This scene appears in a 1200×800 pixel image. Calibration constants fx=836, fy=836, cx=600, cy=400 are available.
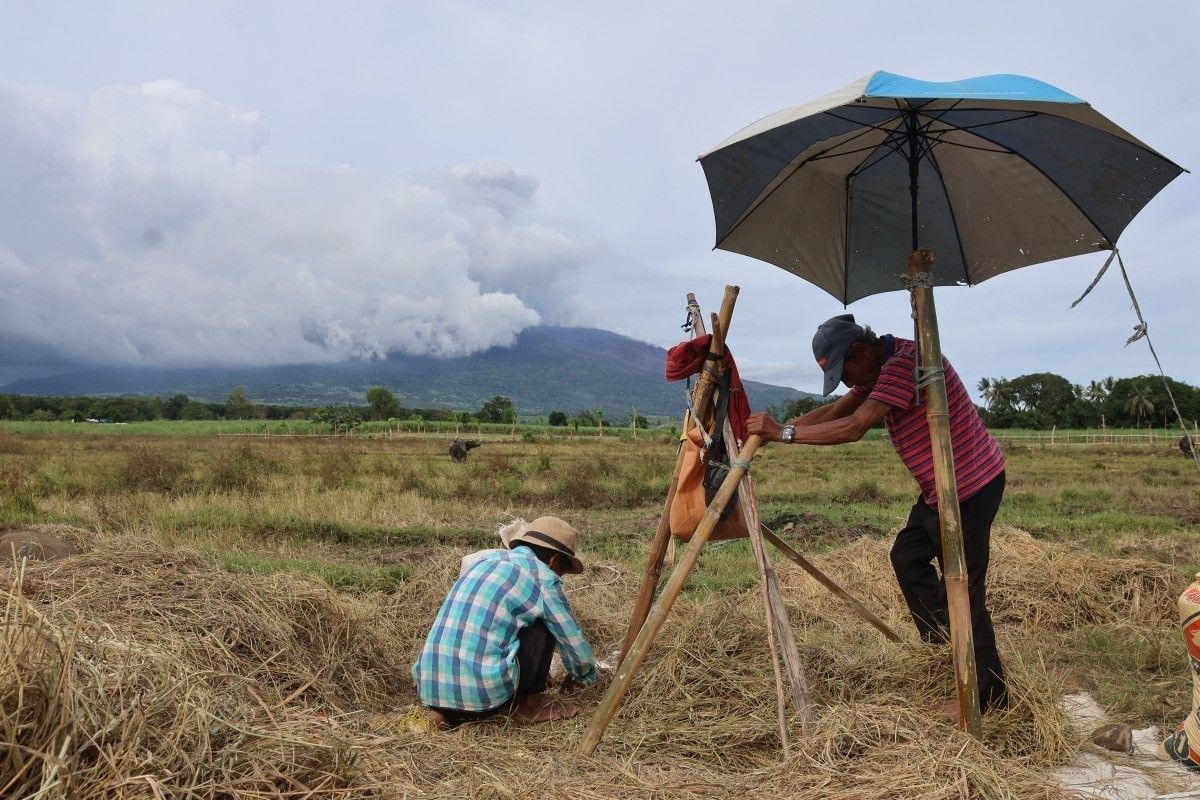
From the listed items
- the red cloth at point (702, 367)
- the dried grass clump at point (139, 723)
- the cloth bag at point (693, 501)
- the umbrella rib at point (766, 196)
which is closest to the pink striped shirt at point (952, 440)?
the red cloth at point (702, 367)

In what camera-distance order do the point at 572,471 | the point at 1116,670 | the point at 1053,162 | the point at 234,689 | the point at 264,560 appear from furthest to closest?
1. the point at 572,471
2. the point at 264,560
3. the point at 1116,670
4. the point at 1053,162
5. the point at 234,689

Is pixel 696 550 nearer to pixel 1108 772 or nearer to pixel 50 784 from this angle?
pixel 1108 772

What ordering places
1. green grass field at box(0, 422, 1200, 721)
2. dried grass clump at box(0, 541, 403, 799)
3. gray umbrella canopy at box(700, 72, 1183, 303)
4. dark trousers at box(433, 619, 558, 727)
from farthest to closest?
green grass field at box(0, 422, 1200, 721)
dark trousers at box(433, 619, 558, 727)
gray umbrella canopy at box(700, 72, 1183, 303)
dried grass clump at box(0, 541, 403, 799)

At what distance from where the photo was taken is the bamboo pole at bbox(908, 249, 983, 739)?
3.30m

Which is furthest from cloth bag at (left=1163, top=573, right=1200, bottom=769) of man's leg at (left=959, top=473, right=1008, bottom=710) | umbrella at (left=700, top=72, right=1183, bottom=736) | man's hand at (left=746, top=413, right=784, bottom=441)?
man's hand at (left=746, top=413, right=784, bottom=441)

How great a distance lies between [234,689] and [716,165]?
2.83 m

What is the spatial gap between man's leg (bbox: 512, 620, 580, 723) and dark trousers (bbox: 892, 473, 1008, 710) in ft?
5.59

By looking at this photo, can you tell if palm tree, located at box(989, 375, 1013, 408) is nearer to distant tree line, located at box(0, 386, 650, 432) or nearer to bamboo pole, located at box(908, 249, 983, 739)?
distant tree line, located at box(0, 386, 650, 432)

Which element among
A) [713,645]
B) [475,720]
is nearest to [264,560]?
[475,720]

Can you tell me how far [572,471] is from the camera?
55.1 ft

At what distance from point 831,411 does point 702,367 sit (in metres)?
0.63

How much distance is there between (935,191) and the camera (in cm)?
408

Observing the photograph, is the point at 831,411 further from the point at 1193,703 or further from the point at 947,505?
the point at 1193,703

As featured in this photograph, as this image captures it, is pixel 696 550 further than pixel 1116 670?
No
